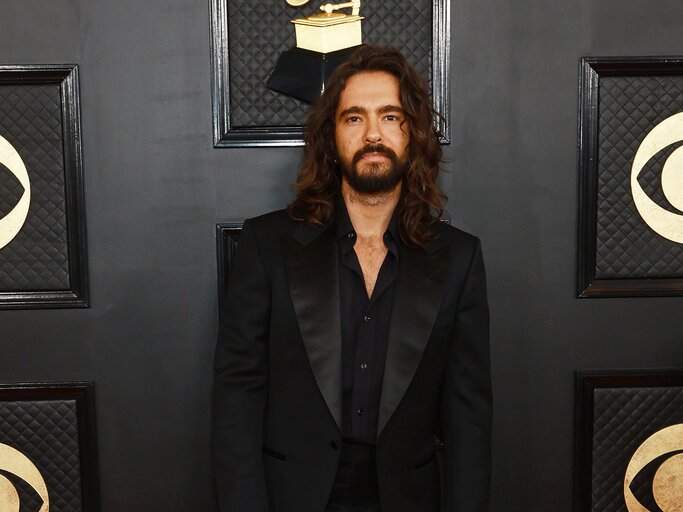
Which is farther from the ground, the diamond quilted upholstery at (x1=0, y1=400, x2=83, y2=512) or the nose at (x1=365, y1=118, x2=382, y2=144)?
the nose at (x1=365, y1=118, x2=382, y2=144)

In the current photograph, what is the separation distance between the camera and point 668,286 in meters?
2.44

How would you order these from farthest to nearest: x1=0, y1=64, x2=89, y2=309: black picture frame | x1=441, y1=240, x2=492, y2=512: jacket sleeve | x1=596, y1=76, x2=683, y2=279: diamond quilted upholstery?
1. x1=596, y1=76, x2=683, y2=279: diamond quilted upholstery
2. x1=0, y1=64, x2=89, y2=309: black picture frame
3. x1=441, y1=240, x2=492, y2=512: jacket sleeve

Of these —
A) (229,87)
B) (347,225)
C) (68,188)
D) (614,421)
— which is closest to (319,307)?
(347,225)

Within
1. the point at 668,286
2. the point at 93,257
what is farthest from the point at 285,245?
the point at 668,286


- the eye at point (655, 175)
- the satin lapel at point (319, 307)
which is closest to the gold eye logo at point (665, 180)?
the eye at point (655, 175)

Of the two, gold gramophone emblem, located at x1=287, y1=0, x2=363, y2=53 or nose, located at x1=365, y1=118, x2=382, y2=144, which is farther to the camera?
gold gramophone emblem, located at x1=287, y1=0, x2=363, y2=53

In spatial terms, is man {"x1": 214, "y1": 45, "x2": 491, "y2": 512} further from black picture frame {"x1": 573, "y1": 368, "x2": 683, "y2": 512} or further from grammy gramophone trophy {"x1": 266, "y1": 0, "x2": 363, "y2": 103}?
black picture frame {"x1": 573, "y1": 368, "x2": 683, "y2": 512}

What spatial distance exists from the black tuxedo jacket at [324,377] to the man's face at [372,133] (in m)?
0.18

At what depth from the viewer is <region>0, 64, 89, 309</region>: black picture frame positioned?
228 centimetres

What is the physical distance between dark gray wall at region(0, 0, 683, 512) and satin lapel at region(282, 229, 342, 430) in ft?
1.63

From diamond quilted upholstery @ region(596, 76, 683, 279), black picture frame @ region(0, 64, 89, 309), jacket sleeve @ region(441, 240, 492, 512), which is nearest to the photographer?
jacket sleeve @ region(441, 240, 492, 512)

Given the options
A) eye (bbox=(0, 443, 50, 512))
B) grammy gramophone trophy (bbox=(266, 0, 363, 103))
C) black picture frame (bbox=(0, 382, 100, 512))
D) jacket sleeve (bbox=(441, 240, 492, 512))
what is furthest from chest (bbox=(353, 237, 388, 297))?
eye (bbox=(0, 443, 50, 512))

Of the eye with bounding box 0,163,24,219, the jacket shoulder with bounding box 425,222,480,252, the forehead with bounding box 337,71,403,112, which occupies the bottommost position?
the jacket shoulder with bounding box 425,222,480,252

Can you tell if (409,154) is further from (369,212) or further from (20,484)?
(20,484)
